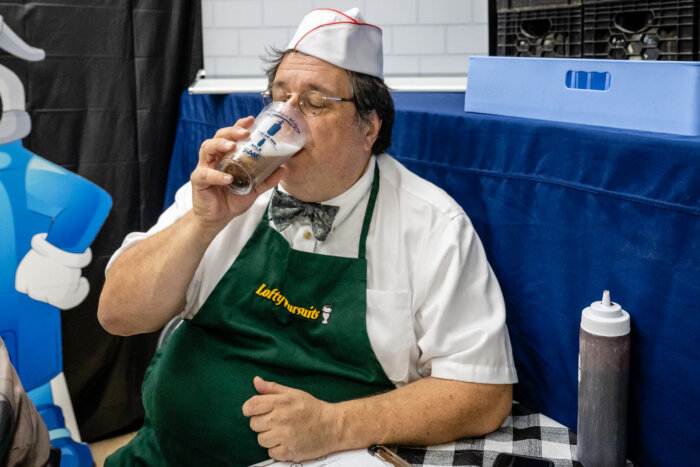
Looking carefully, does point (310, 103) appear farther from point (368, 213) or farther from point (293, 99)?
point (368, 213)

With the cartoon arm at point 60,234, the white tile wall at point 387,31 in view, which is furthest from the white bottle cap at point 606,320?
the cartoon arm at point 60,234

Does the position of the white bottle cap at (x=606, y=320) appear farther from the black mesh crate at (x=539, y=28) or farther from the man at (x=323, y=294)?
the black mesh crate at (x=539, y=28)

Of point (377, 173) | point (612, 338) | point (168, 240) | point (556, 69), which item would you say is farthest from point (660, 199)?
point (168, 240)

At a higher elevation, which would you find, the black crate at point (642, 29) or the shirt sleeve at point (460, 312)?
the black crate at point (642, 29)

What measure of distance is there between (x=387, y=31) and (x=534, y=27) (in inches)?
56.5

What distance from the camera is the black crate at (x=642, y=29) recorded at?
1300 mm

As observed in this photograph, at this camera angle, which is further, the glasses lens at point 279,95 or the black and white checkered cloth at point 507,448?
the glasses lens at point 279,95

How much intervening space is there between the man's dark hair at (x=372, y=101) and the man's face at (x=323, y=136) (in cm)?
2

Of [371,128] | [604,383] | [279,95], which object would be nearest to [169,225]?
[279,95]

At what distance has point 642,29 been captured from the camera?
54.5 inches

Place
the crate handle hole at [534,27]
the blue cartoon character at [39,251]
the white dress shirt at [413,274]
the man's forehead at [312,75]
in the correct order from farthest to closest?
the blue cartoon character at [39,251] → the crate handle hole at [534,27] → the man's forehead at [312,75] → the white dress shirt at [413,274]

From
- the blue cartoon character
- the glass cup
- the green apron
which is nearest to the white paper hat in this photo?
the glass cup

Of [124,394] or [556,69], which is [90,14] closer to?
[124,394]

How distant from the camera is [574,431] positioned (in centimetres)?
143
